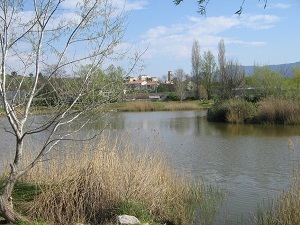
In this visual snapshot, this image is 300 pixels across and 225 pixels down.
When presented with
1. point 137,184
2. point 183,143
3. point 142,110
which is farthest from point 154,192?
point 142,110

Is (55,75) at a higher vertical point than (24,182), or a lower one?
higher

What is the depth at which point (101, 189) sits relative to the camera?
5684 millimetres

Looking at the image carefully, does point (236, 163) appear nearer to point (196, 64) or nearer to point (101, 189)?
point (101, 189)

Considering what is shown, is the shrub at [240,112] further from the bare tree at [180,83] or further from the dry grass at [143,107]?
the bare tree at [180,83]

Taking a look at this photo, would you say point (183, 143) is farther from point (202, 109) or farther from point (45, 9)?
point (202, 109)

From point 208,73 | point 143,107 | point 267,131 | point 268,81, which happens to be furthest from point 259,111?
point 208,73

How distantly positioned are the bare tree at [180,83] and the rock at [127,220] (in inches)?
1953

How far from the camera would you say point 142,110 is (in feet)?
138

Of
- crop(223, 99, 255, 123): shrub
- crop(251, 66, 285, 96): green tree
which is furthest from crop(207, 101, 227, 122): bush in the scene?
crop(251, 66, 285, 96): green tree

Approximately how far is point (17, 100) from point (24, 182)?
2337 millimetres

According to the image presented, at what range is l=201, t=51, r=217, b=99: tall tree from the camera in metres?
56.0

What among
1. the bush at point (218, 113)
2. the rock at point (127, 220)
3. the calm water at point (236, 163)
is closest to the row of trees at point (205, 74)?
the bush at point (218, 113)

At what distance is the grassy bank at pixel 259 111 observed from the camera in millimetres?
24875

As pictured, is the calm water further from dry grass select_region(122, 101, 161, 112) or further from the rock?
dry grass select_region(122, 101, 161, 112)
